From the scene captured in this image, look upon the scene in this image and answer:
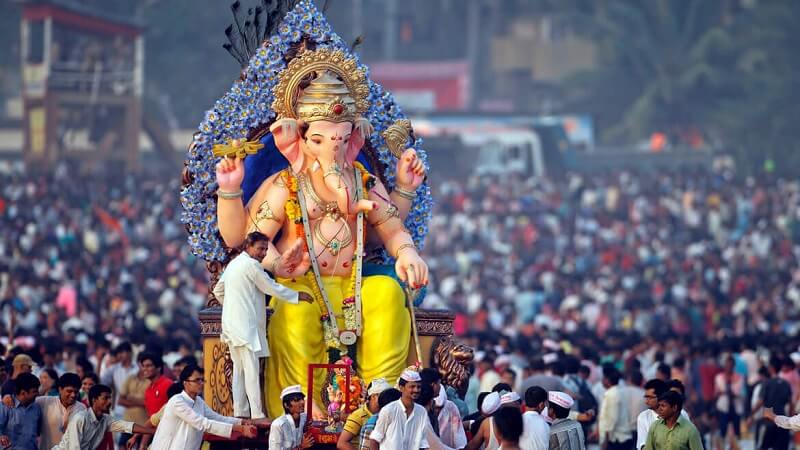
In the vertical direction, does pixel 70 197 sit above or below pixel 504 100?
below

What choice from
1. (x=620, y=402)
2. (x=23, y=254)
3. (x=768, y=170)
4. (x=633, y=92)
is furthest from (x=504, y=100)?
(x=620, y=402)

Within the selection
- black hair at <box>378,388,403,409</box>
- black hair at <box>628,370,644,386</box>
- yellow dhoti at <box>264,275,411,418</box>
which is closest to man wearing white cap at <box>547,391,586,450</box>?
black hair at <box>378,388,403,409</box>

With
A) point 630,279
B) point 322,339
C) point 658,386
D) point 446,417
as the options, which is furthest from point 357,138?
point 630,279

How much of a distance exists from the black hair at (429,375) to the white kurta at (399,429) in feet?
1.79

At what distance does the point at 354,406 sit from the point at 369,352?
1.72 ft

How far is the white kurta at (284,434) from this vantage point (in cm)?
1283

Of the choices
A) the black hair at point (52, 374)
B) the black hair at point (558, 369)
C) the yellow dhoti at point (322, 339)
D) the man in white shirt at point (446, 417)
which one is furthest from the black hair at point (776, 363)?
the black hair at point (52, 374)

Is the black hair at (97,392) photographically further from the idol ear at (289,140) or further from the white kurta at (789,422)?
the white kurta at (789,422)

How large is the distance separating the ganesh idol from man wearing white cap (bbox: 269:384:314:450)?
4.44 feet

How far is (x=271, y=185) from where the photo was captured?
15.2 metres

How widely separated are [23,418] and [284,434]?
215 cm

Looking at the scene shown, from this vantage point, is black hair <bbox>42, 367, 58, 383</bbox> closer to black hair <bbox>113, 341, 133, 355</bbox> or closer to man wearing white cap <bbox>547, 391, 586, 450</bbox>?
black hair <bbox>113, 341, 133, 355</bbox>

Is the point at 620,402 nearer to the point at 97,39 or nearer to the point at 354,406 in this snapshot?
the point at 354,406

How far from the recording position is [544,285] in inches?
1257
